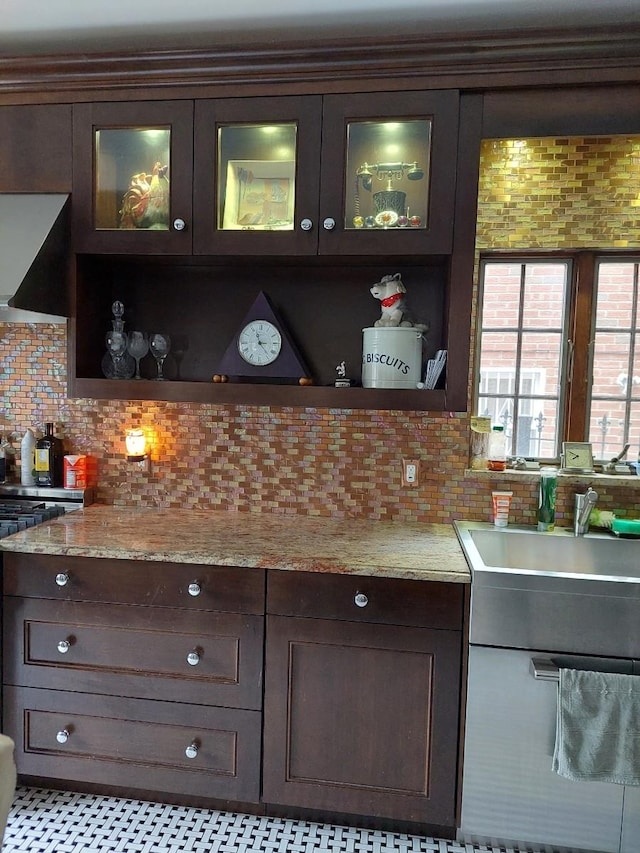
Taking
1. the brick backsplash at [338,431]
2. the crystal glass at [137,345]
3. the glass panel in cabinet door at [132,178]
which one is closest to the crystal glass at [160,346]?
the crystal glass at [137,345]

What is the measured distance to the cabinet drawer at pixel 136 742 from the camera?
1.81m

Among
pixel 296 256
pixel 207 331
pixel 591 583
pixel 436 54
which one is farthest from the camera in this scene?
pixel 207 331

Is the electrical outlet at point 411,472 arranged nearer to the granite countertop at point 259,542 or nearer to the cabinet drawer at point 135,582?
the granite countertop at point 259,542

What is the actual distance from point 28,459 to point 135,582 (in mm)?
878

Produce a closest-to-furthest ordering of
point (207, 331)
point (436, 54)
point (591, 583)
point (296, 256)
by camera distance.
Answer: point (591, 583)
point (436, 54)
point (296, 256)
point (207, 331)

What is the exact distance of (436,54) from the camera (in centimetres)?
176

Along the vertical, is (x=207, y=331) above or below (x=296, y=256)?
below

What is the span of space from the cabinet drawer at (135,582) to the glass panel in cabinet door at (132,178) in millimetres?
1093

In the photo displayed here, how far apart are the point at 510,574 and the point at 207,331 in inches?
55.0

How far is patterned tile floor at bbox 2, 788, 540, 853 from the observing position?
1.75 m

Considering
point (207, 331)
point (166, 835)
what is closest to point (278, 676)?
point (166, 835)

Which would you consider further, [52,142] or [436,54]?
[52,142]

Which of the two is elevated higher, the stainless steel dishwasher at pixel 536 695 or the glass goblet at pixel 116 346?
the glass goblet at pixel 116 346

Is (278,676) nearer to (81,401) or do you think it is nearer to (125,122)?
(81,401)
